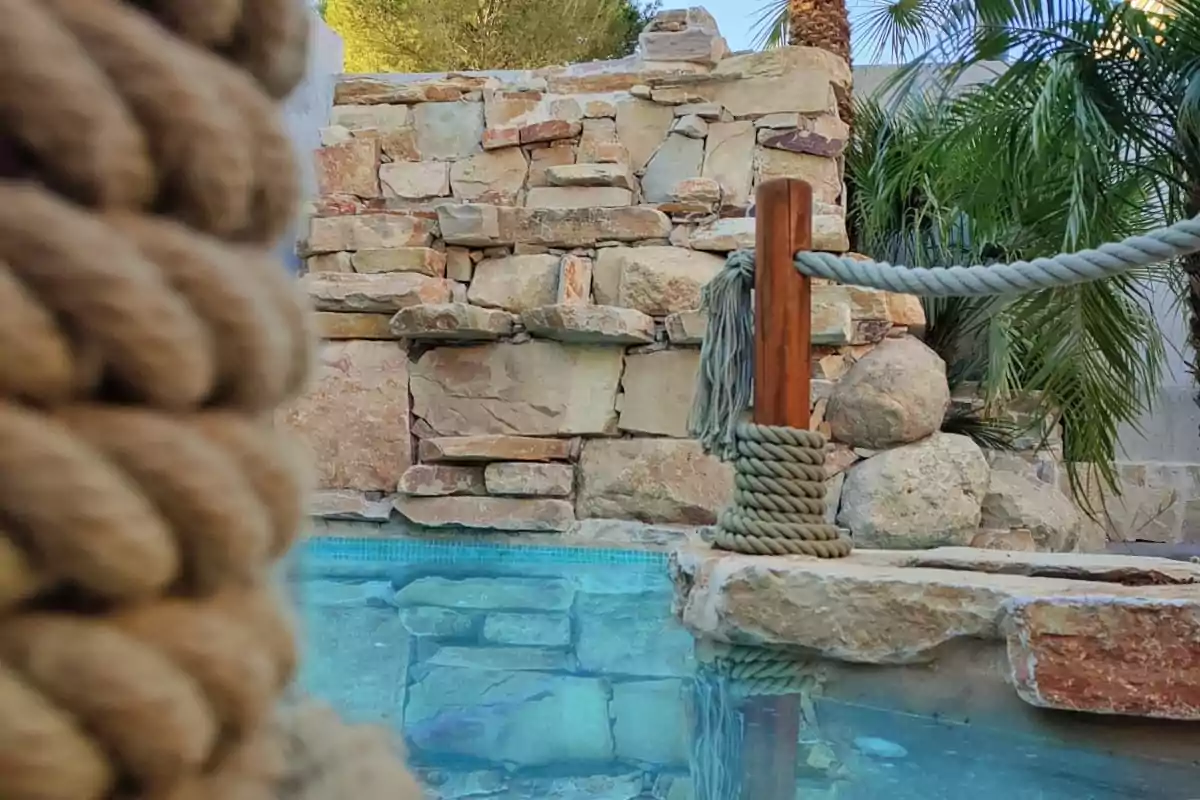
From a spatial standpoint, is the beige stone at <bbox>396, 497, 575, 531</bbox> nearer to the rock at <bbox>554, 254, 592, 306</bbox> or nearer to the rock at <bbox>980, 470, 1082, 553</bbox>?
the rock at <bbox>554, 254, 592, 306</bbox>

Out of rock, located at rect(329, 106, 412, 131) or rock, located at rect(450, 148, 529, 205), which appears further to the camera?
rock, located at rect(329, 106, 412, 131)

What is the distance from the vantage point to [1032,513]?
3.42 m

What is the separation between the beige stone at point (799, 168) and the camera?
3705 mm

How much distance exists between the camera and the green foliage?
6.55 meters

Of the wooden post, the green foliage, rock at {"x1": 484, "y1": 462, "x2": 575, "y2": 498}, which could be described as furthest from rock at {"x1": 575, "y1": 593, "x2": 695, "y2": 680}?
the green foliage

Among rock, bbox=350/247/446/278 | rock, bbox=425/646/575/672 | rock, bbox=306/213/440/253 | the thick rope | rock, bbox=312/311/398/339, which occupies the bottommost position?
rock, bbox=425/646/575/672

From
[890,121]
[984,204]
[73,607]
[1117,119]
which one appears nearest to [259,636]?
[73,607]

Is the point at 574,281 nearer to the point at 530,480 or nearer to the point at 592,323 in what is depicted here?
the point at 592,323

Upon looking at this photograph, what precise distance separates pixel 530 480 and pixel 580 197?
101 cm

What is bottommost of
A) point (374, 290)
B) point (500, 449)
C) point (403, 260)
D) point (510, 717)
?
point (510, 717)

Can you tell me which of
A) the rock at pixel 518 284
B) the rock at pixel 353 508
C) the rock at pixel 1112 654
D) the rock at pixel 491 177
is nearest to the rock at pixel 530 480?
the rock at pixel 353 508

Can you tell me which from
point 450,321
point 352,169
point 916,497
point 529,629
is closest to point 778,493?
point 529,629

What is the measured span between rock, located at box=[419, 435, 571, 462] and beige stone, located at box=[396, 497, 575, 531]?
14 centimetres

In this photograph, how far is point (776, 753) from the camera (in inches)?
54.7
